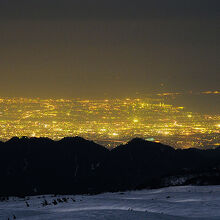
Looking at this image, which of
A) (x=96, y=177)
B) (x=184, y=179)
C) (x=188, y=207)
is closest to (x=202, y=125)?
(x=96, y=177)

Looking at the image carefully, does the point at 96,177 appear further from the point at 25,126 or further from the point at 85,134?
the point at 25,126

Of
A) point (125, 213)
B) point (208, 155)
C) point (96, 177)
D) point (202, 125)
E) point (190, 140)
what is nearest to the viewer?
point (125, 213)

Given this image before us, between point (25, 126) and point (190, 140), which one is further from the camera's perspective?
point (25, 126)

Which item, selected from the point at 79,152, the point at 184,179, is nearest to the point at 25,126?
the point at 79,152

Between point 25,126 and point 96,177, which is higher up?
point 25,126

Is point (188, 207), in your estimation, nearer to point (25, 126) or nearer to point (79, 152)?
point (79, 152)

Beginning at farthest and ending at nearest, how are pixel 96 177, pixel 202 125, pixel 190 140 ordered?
1. pixel 202 125
2. pixel 190 140
3. pixel 96 177
